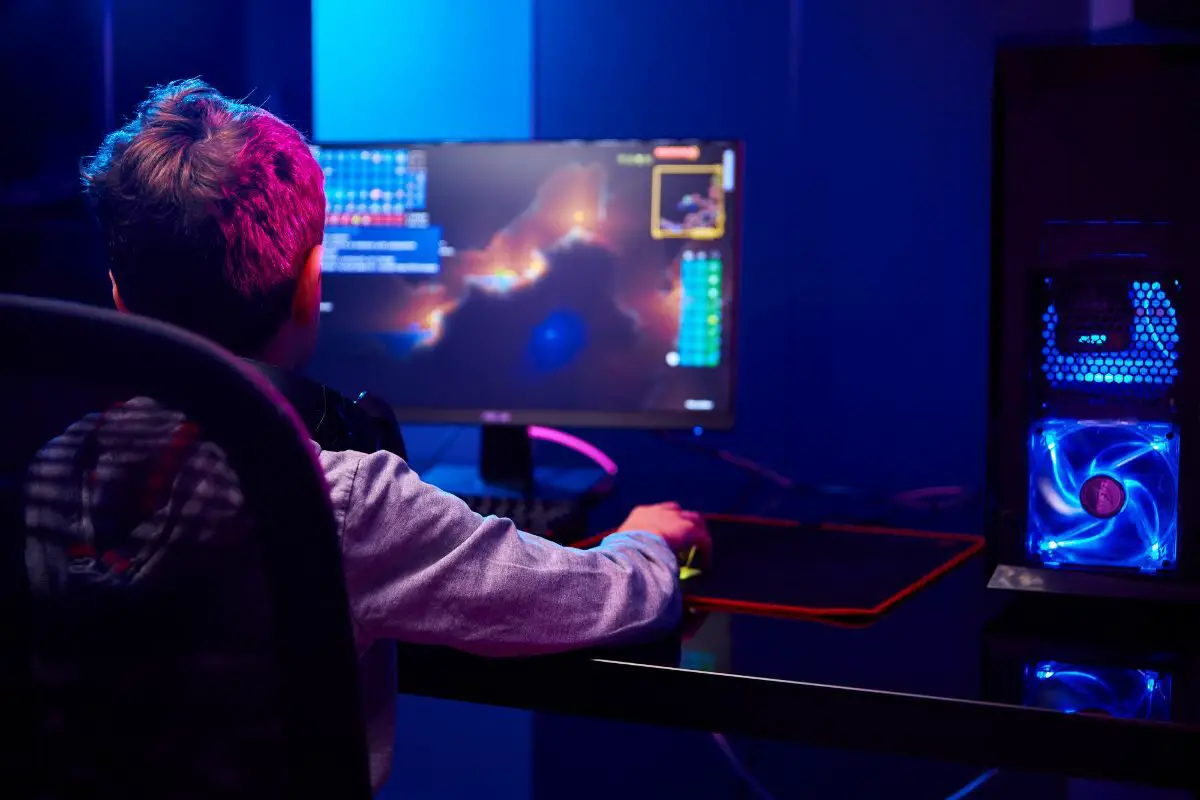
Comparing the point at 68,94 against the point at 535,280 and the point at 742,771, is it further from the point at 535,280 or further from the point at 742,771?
the point at 742,771

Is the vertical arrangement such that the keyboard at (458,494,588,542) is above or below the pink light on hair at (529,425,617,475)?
below

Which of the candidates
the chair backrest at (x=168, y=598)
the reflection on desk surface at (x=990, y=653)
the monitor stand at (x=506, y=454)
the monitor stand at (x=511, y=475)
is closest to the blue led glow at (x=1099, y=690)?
the reflection on desk surface at (x=990, y=653)

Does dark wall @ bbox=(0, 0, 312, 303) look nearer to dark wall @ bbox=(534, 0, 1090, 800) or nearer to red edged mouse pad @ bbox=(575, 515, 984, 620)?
dark wall @ bbox=(534, 0, 1090, 800)

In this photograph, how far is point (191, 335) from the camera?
561 millimetres

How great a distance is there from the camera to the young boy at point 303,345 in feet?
2.76

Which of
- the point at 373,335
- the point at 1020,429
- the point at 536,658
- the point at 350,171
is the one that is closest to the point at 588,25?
the point at 350,171

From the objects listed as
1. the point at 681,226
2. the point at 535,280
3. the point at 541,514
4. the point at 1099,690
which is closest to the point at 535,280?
the point at 535,280

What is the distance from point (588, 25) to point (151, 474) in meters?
1.30

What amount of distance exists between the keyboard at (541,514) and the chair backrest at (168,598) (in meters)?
0.67

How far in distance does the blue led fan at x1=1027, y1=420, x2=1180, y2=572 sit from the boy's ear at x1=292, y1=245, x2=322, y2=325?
2.23 feet

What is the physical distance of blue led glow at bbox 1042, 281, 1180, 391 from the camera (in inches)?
41.7

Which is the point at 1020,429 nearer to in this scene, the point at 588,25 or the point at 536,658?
the point at 536,658

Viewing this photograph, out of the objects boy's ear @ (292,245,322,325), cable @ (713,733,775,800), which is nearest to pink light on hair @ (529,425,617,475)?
cable @ (713,733,775,800)

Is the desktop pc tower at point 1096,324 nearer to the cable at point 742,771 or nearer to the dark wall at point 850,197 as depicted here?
the dark wall at point 850,197
